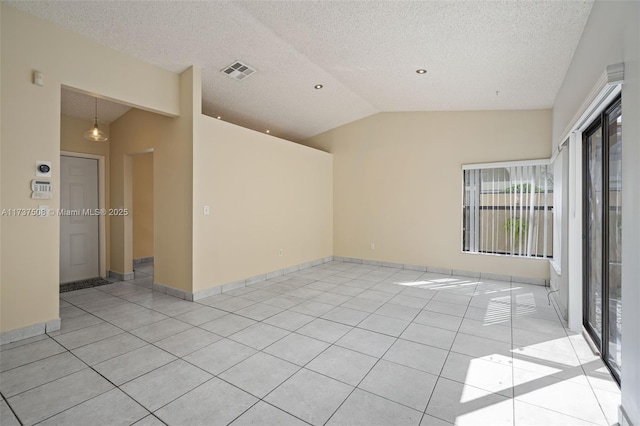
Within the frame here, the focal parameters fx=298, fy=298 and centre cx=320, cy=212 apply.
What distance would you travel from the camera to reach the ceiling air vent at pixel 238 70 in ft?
13.4

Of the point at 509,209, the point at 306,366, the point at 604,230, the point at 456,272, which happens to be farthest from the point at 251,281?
the point at 509,209

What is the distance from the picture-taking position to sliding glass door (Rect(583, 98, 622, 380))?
218cm

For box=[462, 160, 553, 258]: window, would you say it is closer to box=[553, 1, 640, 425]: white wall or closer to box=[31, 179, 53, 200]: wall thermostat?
box=[553, 1, 640, 425]: white wall

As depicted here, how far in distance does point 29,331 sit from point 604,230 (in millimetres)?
5220

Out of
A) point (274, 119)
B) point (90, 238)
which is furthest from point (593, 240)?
point (90, 238)

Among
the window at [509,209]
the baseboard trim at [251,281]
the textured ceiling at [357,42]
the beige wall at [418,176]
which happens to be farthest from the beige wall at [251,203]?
the window at [509,209]

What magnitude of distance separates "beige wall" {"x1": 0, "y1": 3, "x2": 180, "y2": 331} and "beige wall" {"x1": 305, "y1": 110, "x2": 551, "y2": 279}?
186 inches

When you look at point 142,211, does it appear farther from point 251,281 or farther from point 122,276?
point 251,281

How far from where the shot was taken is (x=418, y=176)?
5816 mm

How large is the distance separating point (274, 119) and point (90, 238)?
395cm

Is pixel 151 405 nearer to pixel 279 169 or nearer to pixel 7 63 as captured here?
pixel 7 63

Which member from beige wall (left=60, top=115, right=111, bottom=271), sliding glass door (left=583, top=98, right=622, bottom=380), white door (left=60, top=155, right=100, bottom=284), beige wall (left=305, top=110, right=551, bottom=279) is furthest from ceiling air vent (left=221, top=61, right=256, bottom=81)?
sliding glass door (left=583, top=98, right=622, bottom=380)

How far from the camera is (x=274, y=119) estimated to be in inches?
234

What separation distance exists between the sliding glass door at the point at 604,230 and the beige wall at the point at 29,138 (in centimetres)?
488
